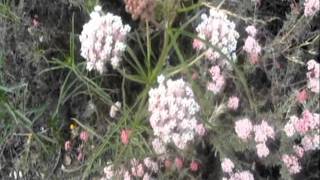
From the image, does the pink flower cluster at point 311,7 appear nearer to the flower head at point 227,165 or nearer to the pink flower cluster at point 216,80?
the pink flower cluster at point 216,80

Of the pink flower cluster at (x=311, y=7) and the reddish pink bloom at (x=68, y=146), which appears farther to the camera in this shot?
the reddish pink bloom at (x=68, y=146)

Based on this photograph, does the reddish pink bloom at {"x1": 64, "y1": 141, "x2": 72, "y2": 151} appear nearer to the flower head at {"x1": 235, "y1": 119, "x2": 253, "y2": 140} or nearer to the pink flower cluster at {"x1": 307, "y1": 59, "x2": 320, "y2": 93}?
the flower head at {"x1": 235, "y1": 119, "x2": 253, "y2": 140}

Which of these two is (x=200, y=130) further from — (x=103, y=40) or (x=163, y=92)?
(x=103, y=40)

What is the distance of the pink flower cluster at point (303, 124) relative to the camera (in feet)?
4.10

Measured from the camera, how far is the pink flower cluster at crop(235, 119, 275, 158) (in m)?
1.29

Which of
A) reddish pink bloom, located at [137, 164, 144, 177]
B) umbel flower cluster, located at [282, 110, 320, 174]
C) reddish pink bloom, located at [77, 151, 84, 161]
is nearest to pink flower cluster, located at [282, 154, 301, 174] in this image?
umbel flower cluster, located at [282, 110, 320, 174]

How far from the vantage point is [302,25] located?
140cm

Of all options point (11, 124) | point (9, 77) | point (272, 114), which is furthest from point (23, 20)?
point (272, 114)

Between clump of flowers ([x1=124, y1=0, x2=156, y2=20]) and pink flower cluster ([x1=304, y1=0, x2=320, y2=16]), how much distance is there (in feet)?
1.10

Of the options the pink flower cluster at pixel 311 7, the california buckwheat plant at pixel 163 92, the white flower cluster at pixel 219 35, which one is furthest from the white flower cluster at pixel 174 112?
the pink flower cluster at pixel 311 7

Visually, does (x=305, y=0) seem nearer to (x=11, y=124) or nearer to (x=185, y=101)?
(x=185, y=101)

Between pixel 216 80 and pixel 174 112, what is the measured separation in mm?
148

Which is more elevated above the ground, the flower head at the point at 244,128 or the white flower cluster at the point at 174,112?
the white flower cluster at the point at 174,112

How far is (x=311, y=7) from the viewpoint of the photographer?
4.42 feet
